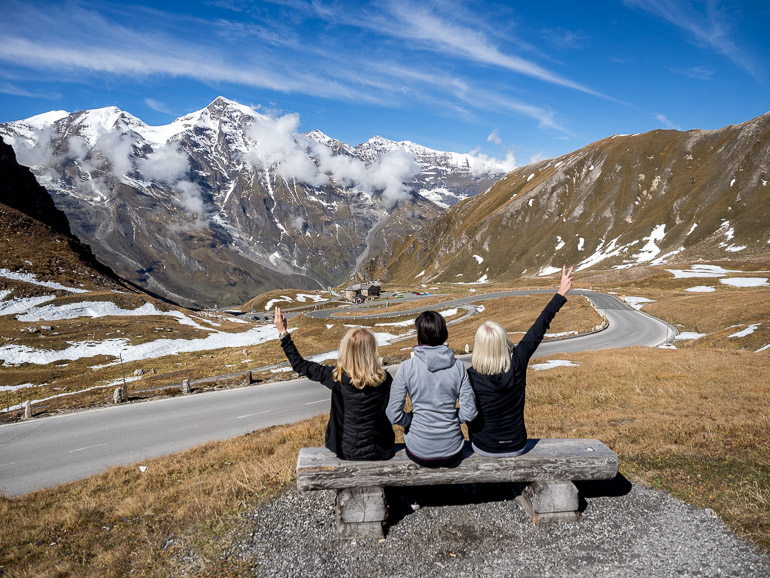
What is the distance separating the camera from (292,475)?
904 cm

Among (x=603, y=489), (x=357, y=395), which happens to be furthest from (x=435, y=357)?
(x=603, y=489)

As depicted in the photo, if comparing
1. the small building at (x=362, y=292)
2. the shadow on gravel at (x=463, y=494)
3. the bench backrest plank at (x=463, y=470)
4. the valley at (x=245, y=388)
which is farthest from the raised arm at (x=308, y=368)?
the small building at (x=362, y=292)

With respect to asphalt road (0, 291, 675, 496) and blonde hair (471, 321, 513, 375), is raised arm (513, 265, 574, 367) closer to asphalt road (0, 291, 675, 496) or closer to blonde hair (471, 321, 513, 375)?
blonde hair (471, 321, 513, 375)

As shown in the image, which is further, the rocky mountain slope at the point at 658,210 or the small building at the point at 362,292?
the small building at the point at 362,292

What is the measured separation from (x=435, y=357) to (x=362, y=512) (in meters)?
2.84

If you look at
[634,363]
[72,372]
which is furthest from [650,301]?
[72,372]

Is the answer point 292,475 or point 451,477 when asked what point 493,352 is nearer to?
point 451,477

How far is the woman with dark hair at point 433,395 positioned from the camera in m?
6.13

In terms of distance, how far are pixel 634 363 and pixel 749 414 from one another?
10265 millimetres

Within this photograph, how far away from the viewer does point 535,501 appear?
6.70 meters

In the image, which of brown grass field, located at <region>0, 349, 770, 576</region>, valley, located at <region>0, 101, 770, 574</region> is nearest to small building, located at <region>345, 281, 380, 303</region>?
valley, located at <region>0, 101, 770, 574</region>

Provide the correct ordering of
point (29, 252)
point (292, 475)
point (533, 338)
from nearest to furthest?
point (533, 338)
point (292, 475)
point (29, 252)

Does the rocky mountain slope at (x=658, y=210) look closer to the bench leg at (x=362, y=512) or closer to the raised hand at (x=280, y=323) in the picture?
the bench leg at (x=362, y=512)

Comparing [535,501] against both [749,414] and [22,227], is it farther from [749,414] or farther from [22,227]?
[22,227]
